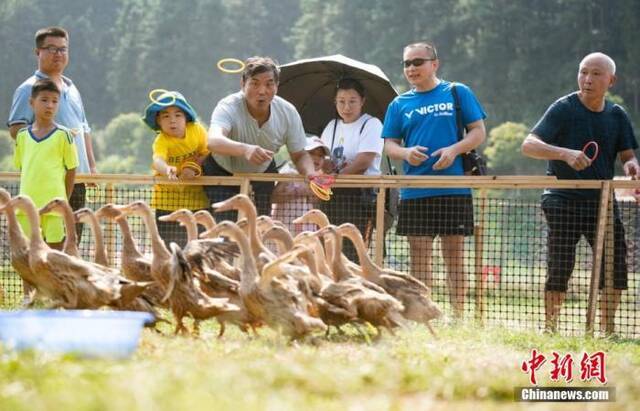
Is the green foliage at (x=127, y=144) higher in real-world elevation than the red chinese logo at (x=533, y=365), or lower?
higher

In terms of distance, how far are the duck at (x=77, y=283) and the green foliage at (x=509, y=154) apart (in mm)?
39247

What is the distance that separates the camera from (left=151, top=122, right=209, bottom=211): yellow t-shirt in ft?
38.8

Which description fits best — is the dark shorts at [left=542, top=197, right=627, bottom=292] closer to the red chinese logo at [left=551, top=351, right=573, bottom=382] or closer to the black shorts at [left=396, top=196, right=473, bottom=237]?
the black shorts at [left=396, top=196, right=473, bottom=237]

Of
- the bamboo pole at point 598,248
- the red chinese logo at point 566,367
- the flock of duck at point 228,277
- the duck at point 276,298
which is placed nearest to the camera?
the red chinese logo at point 566,367

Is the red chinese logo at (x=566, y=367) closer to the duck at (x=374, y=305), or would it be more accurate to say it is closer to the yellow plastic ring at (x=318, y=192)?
the duck at (x=374, y=305)

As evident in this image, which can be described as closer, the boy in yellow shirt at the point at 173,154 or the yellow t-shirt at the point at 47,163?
the yellow t-shirt at the point at 47,163

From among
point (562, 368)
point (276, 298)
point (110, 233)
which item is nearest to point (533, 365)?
point (562, 368)

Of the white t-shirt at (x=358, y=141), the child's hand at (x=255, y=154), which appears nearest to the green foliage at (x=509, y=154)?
the white t-shirt at (x=358, y=141)

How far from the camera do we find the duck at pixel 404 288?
10133mm

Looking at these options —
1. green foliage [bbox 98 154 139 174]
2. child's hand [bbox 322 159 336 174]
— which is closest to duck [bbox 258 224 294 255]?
child's hand [bbox 322 159 336 174]

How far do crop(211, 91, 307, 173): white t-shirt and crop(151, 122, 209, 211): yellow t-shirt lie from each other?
30cm

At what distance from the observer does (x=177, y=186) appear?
11.8 metres

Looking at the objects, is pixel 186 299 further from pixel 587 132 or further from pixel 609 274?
pixel 587 132

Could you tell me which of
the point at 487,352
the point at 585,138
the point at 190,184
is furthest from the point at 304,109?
the point at 487,352
